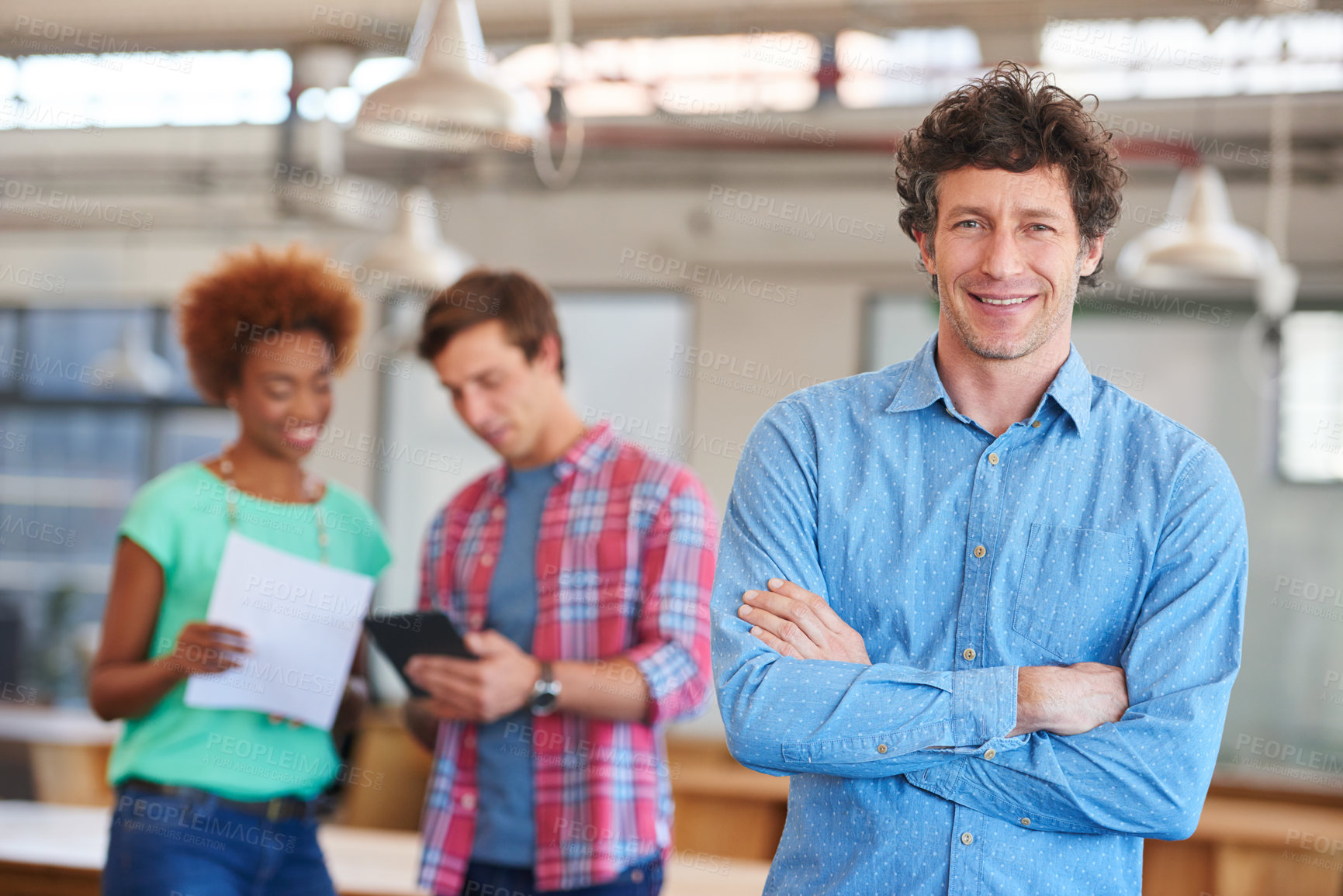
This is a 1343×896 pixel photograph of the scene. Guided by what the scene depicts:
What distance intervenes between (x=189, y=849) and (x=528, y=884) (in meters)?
0.57

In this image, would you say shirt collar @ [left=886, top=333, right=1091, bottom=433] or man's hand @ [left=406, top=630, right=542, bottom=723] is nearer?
shirt collar @ [left=886, top=333, right=1091, bottom=433]

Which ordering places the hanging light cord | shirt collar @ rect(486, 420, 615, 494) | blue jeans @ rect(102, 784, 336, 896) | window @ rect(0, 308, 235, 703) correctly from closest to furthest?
1. blue jeans @ rect(102, 784, 336, 896)
2. shirt collar @ rect(486, 420, 615, 494)
3. the hanging light cord
4. window @ rect(0, 308, 235, 703)

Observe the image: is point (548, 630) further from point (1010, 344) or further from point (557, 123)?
point (557, 123)

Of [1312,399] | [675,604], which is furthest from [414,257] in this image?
[1312,399]

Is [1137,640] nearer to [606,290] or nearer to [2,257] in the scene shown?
[606,290]

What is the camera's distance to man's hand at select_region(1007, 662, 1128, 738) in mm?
1540

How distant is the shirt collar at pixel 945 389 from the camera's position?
1665mm

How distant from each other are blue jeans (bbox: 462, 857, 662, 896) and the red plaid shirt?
0.07 feet

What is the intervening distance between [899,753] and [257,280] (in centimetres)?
171

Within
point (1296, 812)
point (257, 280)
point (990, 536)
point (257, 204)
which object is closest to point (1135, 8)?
point (1296, 812)

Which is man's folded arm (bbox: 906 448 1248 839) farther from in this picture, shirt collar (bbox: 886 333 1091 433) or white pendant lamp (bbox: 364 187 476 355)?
white pendant lamp (bbox: 364 187 476 355)

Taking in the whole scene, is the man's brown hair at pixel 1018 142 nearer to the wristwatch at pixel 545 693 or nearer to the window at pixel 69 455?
the wristwatch at pixel 545 693

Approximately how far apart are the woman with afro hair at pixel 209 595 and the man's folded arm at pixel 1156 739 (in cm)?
127

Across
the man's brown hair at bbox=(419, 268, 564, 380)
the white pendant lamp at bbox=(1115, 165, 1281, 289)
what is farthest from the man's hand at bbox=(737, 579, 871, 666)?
the white pendant lamp at bbox=(1115, 165, 1281, 289)
